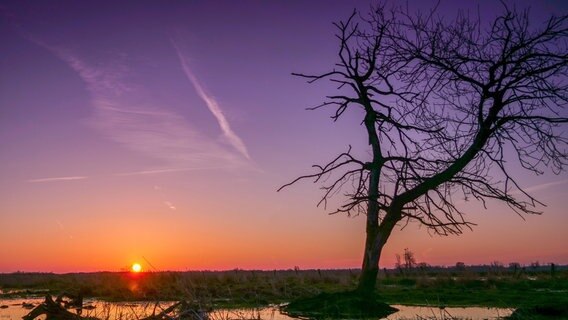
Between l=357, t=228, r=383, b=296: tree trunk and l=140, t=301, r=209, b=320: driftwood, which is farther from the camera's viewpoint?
l=357, t=228, r=383, b=296: tree trunk

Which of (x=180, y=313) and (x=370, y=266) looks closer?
(x=180, y=313)

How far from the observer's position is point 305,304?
1362cm

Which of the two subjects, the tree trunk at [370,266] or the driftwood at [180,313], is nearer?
the driftwood at [180,313]

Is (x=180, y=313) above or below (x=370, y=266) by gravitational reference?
below

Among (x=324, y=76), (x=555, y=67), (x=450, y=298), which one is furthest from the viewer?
(x=450, y=298)

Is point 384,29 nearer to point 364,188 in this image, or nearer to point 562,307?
point 364,188

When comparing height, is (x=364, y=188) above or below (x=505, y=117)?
below

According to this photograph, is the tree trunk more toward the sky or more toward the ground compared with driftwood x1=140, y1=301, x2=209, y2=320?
more toward the sky

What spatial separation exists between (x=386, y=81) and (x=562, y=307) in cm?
652

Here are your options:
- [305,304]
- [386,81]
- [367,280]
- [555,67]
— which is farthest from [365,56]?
[305,304]

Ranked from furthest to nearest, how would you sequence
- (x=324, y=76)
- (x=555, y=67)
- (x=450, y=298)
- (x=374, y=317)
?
(x=450, y=298) < (x=324, y=76) < (x=374, y=317) < (x=555, y=67)

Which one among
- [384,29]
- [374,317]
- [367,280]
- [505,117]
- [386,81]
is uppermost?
[384,29]

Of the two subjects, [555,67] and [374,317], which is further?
[374,317]

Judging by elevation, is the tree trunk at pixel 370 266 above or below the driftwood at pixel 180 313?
above
